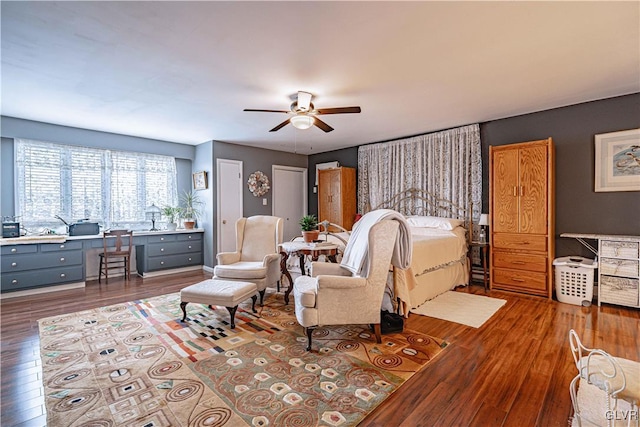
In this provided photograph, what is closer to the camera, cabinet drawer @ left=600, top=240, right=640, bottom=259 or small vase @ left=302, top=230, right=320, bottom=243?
cabinet drawer @ left=600, top=240, right=640, bottom=259

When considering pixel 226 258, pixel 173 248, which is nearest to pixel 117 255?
pixel 173 248

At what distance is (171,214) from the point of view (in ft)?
19.4

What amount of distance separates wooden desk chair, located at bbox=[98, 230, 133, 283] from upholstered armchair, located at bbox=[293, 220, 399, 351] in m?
3.90

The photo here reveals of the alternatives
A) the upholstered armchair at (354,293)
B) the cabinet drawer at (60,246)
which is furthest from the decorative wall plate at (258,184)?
the upholstered armchair at (354,293)

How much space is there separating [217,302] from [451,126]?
451 centimetres

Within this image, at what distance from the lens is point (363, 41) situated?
238cm

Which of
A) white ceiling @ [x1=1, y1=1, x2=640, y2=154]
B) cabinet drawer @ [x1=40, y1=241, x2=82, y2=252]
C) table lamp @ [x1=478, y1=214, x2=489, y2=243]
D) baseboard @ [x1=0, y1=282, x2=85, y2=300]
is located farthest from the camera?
table lamp @ [x1=478, y1=214, x2=489, y2=243]

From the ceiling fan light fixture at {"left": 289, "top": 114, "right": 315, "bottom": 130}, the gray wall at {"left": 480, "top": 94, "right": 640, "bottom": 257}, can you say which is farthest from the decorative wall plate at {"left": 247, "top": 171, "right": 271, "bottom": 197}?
the gray wall at {"left": 480, "top": 94, "right": 640, "bottom": 257}

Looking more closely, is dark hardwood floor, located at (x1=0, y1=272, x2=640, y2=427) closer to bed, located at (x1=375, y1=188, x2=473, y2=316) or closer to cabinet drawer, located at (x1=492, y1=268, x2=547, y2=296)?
cabinet drawer, located at (x1=492, y1=268, x2=547, y2=296)

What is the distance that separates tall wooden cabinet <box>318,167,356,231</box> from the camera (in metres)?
6.30

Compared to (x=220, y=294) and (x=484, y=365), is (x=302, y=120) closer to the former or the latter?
(x=220, y=294)

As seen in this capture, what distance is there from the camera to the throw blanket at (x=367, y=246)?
106 inches

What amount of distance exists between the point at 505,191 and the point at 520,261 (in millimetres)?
988

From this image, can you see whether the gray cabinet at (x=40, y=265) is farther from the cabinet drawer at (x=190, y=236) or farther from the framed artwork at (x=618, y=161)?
the framed artwork at (x=618, y=161)
